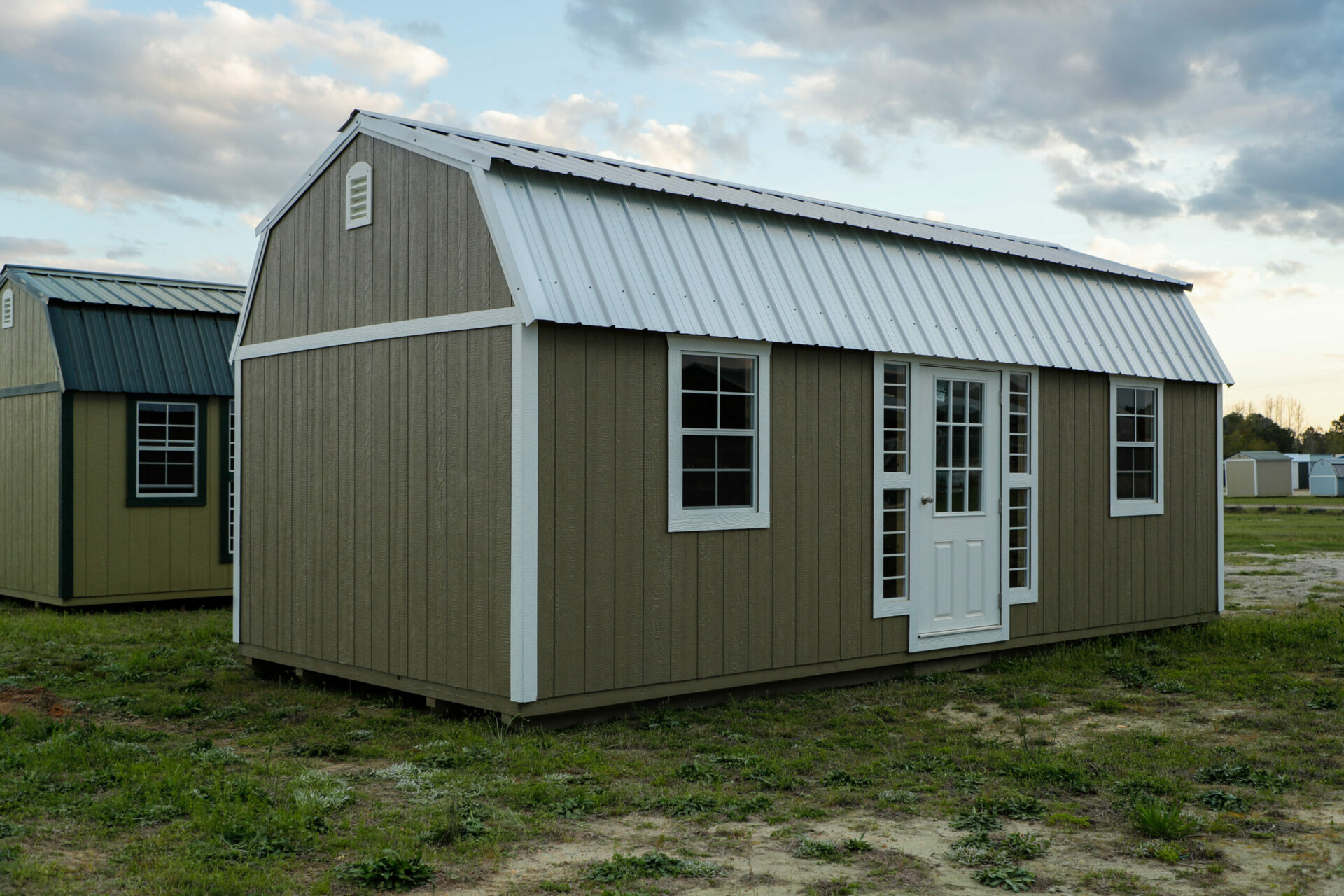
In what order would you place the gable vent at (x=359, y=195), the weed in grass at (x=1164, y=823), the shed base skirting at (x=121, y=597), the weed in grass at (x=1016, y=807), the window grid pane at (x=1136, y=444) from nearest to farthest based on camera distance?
1. the weed in grass at (x=1164, y=823)
2. the weed in grass at (x=1016, y=807)
3. the gable vent at (x=359, y=195)
4. the window grid pane at (x=1136, y=444)
5. the shed base skirting at (x=121, y=597)

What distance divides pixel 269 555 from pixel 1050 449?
21.1 feet

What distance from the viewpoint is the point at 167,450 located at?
13820 millimetres

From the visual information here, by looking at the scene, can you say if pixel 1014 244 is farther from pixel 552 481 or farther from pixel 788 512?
pixel 552 481

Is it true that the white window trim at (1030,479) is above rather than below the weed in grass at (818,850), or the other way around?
above

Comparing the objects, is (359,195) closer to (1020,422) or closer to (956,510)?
(956,510)

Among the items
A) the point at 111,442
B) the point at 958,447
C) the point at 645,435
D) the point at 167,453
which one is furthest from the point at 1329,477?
the point at 645,435

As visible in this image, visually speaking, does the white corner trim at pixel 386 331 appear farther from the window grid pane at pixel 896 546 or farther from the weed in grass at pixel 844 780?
the window grid pane at pixel 896 546

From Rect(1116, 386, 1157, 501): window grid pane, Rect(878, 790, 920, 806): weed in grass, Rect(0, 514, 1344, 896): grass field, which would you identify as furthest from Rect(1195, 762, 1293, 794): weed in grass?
Rect(1116, 386, 1157, 501): window grid pane

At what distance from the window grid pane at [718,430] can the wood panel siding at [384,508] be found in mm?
1280

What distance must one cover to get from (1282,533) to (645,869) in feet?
77.5

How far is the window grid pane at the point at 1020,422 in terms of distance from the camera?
32.1ft

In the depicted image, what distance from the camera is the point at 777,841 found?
4.91 meters

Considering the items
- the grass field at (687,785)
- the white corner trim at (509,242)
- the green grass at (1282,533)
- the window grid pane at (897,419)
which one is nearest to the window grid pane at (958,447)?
the window grid pane at (897,419)

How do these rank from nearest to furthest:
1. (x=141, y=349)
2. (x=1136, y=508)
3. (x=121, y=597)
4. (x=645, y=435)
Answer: (x=645, y=435) → (x=1136, y=508) → (x=121, y=597) → (x=141, y=349)
